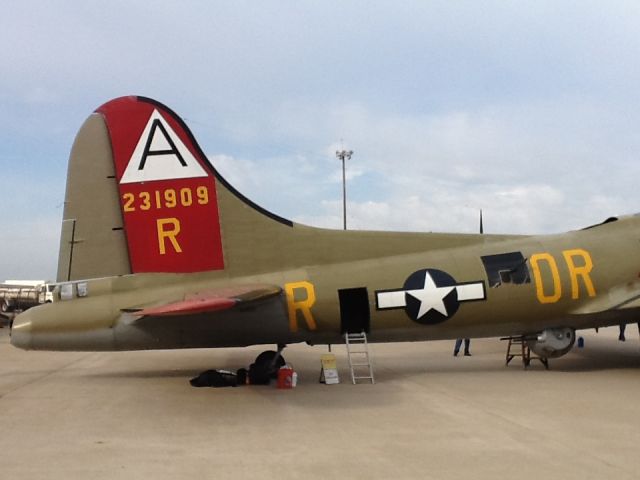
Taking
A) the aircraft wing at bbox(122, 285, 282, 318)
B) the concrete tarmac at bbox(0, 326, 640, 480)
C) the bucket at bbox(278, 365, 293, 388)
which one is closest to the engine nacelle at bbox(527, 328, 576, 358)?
the concrete tarmac at bbox(0, 326, 640, 480)

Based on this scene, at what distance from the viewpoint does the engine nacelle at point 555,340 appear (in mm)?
13703

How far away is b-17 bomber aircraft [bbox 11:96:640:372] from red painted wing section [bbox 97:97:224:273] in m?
0.02

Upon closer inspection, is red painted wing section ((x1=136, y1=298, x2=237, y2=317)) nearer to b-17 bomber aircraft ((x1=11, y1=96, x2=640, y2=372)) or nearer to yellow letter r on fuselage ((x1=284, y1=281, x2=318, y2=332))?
b-17 bomber aircraft ((x1=11, y1=96, x2=640, y2=372))

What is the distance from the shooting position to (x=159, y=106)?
41.3 feet

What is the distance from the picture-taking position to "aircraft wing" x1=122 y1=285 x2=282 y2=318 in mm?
8641

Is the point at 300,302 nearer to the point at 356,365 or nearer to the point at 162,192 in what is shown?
the point at 356,365

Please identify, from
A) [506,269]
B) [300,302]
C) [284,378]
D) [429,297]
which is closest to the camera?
[284,378]

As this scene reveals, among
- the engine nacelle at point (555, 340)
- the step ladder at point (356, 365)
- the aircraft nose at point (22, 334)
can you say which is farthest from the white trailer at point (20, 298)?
the engine nacelle at point (555, 340)

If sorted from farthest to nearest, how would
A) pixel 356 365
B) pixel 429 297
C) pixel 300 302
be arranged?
pixel 356 365 < pixel 429 297 < pixel 300 302

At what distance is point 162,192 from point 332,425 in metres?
6.52

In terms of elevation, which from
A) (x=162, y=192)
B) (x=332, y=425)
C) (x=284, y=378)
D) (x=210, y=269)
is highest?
(x=162, y=192)

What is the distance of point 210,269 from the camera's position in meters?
12.2

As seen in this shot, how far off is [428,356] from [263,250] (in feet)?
26.5

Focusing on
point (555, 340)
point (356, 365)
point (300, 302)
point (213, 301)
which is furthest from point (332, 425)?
point (555, 340)
